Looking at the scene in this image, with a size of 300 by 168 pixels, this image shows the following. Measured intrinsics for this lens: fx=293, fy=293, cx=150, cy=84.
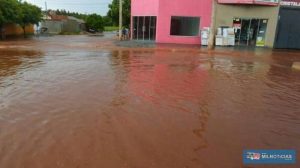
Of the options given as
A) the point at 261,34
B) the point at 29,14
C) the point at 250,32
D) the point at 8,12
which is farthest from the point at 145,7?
the point at 29,14

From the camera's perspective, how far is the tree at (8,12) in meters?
26.8

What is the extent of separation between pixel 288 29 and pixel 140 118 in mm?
23029

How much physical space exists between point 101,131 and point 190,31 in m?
21.5

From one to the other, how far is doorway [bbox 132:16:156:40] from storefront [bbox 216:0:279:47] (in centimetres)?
560

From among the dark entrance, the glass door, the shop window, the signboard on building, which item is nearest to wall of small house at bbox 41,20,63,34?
the shop window

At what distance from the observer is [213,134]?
5348 mm

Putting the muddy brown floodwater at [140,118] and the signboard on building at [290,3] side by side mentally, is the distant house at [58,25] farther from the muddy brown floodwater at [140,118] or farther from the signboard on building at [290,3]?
the muddy brown floodwater at [140,118]

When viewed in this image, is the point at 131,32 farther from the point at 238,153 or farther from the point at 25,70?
the point at 238,153

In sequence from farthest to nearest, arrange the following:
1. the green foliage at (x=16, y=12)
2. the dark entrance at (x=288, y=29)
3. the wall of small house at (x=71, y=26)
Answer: the wall of small house at (x=71, y=26) → the green foliage at (x=16, y=12) → the dark entrance at (x=288, y=29)

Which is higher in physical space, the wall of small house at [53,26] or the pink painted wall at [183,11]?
the pink painted wall at [183,11]

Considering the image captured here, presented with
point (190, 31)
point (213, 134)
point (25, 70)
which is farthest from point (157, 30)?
point (213, 134)

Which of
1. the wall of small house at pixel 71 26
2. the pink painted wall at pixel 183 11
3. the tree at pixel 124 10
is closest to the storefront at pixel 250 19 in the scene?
the pink painted wall at pixel 183 11

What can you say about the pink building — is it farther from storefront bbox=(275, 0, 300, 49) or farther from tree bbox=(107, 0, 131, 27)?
tree bbox=(107, 0, 131, 27)

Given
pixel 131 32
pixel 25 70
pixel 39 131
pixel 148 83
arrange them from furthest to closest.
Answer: pixel 131 32
pixel 25 70
pixel 148 83
pixel 39 131
